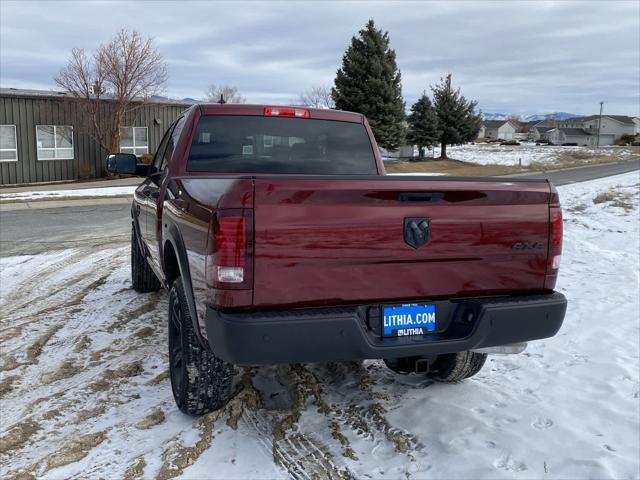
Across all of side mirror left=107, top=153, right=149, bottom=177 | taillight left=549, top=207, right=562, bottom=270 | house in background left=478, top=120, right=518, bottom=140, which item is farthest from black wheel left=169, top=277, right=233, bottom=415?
house in background left=478, top=120, right=518, bottom=140

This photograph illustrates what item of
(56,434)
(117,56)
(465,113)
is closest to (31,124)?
(117,56)

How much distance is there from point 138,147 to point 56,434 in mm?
25799

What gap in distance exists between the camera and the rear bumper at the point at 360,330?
2.78 meters

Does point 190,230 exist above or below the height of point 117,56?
below

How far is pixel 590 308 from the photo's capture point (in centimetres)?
592

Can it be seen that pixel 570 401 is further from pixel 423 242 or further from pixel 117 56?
pixel 117 56

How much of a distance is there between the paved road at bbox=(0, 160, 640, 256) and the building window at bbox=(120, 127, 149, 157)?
433 inches

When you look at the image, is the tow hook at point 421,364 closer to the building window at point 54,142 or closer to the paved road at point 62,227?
the paved road at point 62,227

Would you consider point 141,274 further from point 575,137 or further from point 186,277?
point 575,137

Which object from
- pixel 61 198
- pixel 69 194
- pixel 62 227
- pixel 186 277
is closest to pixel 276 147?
pixel 186 277

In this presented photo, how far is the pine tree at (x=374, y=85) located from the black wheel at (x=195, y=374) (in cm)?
3019

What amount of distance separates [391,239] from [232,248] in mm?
792

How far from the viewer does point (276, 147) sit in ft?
15.1

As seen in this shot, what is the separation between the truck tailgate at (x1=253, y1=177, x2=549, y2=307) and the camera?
2.77m
